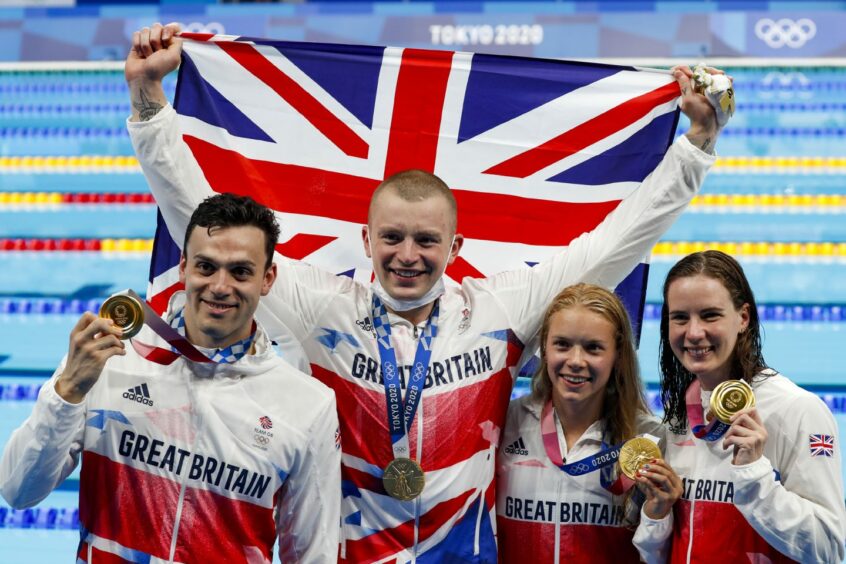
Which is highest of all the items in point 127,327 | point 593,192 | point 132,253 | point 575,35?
point 575,35

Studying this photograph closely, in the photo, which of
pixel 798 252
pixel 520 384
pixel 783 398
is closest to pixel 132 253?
pixel 520 384

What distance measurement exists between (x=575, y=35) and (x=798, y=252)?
4.90m

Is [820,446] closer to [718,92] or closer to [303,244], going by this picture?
[718,92]

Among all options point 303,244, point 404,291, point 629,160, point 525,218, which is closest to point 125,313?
point 404,291

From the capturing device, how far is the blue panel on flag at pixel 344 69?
11.3ft

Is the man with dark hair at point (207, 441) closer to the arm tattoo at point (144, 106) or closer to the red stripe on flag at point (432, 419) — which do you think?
the red stripe on flag at point (432, 419)

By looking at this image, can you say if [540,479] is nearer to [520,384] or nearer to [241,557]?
[241,557]

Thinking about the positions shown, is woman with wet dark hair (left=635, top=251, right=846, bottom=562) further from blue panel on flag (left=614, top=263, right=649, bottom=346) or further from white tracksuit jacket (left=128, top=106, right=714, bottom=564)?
blue panel on flag (left=614, top=263, right=649, bottom=346)

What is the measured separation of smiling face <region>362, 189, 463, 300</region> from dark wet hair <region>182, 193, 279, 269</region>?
31 cm

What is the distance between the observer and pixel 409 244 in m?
2.68

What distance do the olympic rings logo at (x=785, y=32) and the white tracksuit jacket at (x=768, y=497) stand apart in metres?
9.69

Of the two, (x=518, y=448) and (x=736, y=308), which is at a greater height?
(x=736, y=308)

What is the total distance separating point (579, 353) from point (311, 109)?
129cm

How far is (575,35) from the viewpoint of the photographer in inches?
458
